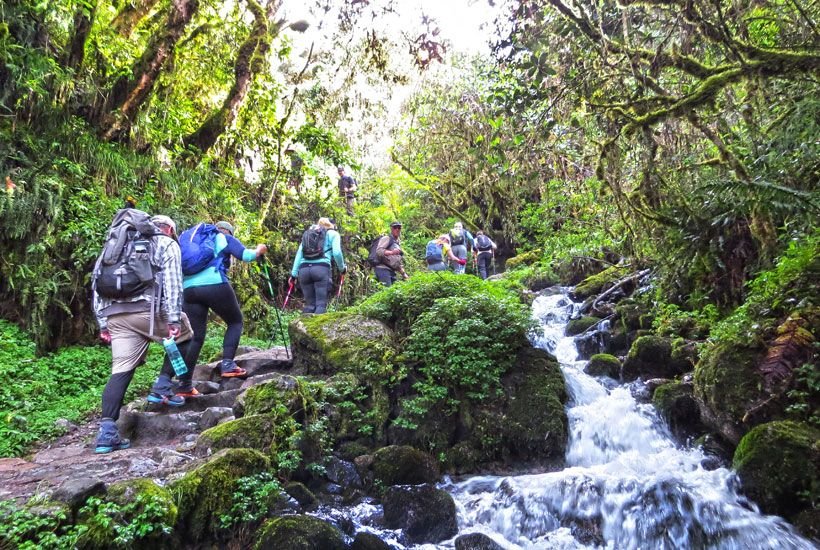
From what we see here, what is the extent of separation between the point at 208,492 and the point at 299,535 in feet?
2.65

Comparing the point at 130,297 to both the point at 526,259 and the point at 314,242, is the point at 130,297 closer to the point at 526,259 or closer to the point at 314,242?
the point at 314,242

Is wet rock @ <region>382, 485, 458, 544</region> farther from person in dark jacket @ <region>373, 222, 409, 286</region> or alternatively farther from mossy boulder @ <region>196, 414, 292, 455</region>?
person in dark jacket @ <region>373, 222, 409, 286</region>

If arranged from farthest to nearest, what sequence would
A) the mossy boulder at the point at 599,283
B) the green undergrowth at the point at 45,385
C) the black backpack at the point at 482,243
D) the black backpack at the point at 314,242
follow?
the black backpack at the point at 482,243 → the mossy boulder at the point at 599,283 → the black backpack at the point at 314,242 → the green undergrowth at the point at 45,385

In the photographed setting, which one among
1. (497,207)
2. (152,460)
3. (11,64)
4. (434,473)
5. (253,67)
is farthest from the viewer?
(497,207)

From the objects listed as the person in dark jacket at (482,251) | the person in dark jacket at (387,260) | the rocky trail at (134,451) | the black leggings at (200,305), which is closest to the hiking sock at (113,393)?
the rocky trail at (134,451)

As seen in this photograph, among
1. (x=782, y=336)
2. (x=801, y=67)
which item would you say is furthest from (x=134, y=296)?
(x=801, y=67)

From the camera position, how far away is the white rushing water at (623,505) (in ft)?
14.4

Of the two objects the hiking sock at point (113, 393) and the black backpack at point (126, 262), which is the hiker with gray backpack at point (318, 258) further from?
the hiking sock at point (113, 393)

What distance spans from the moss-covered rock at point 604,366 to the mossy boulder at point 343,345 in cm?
330

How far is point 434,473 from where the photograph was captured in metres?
5.48

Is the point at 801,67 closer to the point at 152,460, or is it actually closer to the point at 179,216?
the point at 152,460

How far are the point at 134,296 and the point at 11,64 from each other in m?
5.31

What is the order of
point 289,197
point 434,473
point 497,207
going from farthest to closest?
point 497,207, point 289,197, point 434,473

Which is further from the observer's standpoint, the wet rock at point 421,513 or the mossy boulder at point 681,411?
the mossy boulder at point 681,411
